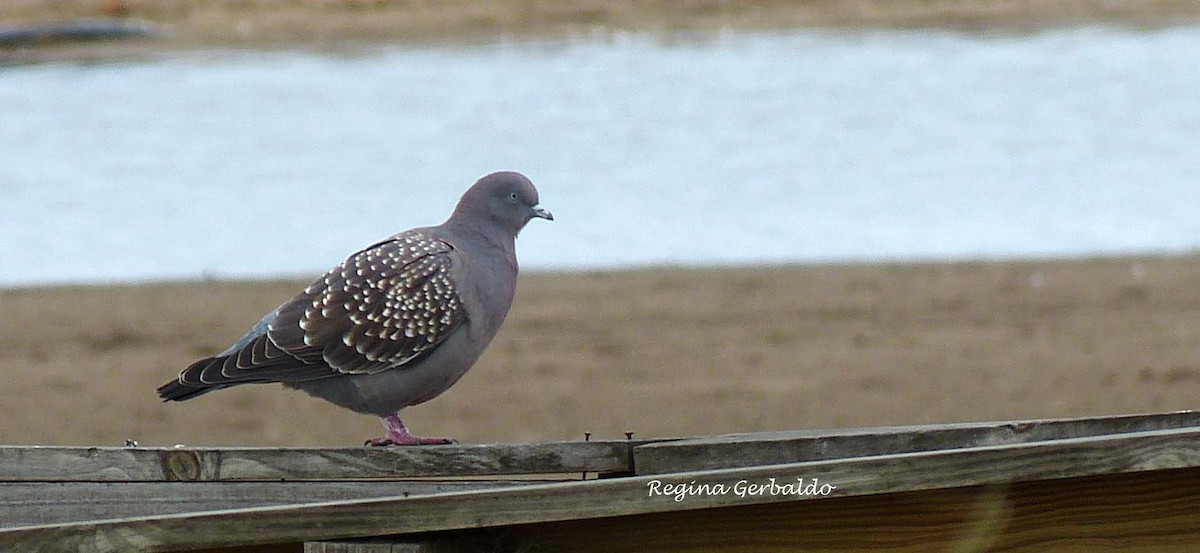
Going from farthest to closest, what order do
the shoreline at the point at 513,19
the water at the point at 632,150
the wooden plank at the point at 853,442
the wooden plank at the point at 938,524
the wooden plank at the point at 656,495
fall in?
the shoreline at the point at 513,19 → the water at the point at 632,150 → the wooden plank at the point at 853,442 → the wooden plank at the point at 938,524 → the wooden plank at the point at 656,495

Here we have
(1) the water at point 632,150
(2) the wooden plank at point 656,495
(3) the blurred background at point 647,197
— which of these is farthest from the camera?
(1) the water at point 632,150

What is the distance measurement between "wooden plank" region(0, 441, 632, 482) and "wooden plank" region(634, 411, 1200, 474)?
85 millimetres

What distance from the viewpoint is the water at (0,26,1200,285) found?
48.7ft

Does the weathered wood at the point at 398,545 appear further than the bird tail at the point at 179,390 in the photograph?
No

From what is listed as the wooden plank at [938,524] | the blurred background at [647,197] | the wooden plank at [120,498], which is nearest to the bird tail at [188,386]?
the wooden plank at [120,498]

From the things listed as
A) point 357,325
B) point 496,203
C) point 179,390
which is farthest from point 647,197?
point 179,390

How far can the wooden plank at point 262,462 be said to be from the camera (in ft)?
9.85

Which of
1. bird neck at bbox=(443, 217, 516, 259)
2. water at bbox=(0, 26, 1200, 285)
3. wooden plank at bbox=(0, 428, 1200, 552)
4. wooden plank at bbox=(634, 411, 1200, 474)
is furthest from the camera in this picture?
water at bbox=(0, 26, 1200, 285)

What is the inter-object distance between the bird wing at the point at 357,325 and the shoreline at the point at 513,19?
69.4 feet

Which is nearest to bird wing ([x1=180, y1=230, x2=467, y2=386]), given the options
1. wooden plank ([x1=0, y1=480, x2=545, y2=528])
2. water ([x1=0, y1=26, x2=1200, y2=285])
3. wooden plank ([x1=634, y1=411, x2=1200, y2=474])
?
wooden plank ([x1=0, y1=480, x2=545, y2=528])

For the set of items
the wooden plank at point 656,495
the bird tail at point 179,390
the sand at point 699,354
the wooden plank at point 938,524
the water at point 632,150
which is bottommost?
the water at point 632,150

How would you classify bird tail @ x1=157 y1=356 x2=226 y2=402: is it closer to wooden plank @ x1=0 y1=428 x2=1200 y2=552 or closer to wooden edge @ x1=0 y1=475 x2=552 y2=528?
wooden edge @ x1=0 y1=475 x2=552 y2=528

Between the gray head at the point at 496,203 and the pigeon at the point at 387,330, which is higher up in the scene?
the gray head at the point at 496,203

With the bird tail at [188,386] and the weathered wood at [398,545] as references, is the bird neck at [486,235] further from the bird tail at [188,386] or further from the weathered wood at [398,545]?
the weathered wood at [398,545]
